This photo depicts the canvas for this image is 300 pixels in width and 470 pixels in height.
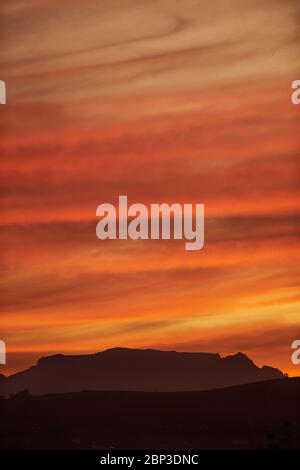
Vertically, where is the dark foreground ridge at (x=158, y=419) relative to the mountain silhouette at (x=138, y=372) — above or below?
below

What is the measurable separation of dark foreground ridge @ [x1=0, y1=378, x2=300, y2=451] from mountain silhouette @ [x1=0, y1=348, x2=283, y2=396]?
22 mm

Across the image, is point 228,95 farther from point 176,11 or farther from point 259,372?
point 259,372

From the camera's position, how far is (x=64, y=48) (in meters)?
8.22

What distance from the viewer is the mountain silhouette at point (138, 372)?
8.20 metres

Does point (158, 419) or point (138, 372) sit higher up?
point (138, 372)

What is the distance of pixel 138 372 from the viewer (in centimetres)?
821

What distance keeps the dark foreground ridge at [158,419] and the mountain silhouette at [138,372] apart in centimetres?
2

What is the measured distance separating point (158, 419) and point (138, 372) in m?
0.14

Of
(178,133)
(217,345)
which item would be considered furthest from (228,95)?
(217,345)

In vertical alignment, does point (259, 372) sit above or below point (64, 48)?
below

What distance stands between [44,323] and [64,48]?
76cm

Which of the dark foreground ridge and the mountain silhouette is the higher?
the mountain silhouette

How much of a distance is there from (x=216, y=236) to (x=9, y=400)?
0.73 metres

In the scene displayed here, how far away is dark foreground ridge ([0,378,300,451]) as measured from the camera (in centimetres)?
817
